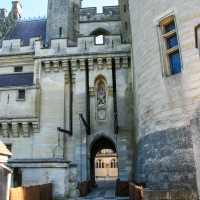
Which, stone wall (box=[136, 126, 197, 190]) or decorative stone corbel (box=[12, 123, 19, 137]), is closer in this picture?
stone wall (box=[136, 126, 197, 190])

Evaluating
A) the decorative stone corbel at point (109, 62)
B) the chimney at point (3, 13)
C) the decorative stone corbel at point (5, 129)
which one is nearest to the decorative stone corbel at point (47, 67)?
the decorative stone corbel at point (109, 62)

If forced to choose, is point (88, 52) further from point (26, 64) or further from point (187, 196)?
point (187, 196)

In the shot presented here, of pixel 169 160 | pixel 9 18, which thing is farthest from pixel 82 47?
pixel 9 18

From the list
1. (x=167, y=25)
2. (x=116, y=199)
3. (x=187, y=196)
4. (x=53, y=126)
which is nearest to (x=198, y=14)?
(x=167, y=25)

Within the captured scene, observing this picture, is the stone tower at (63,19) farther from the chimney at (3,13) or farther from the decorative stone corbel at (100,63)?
the chimney at (3,13)

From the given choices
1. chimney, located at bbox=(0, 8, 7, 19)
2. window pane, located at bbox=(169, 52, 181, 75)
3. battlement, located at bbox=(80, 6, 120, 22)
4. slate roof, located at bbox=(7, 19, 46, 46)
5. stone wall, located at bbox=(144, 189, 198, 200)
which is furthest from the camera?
chimney, located at bbox=(0, 8, 7, 19)

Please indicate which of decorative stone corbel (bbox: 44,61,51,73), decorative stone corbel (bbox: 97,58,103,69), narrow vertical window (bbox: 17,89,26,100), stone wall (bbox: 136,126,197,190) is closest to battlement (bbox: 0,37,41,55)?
decorative stone corbel (bbox: 44,61,51,73)

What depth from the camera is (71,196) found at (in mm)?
8875

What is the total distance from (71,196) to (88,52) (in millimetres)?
8188

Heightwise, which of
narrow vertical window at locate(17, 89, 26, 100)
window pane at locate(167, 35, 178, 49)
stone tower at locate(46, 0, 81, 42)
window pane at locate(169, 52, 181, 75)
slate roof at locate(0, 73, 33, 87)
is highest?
stone tower at locate(46, 0, 81, 42)

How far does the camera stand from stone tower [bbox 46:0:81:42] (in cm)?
1680

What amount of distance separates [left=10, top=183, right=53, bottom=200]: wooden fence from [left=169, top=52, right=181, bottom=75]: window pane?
534 cm

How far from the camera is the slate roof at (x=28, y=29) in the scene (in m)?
19.2

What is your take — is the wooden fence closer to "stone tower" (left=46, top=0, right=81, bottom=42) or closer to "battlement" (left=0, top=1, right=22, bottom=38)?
"stone tower" (left=46, top=0, right=81, bottom=42)
